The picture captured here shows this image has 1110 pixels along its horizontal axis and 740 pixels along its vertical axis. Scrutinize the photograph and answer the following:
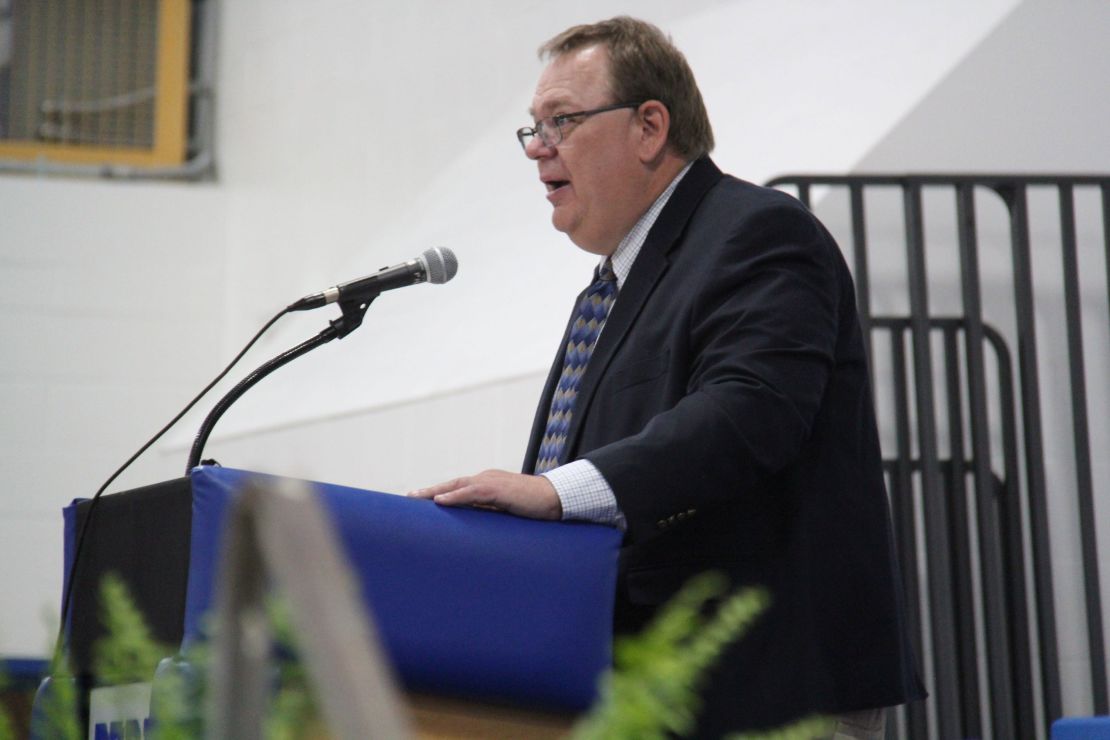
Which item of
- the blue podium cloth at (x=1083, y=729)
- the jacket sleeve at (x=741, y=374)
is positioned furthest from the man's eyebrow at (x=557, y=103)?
the blue podium cloth at (x=1083, y=729)

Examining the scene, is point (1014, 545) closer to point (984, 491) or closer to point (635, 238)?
point (984, 491)

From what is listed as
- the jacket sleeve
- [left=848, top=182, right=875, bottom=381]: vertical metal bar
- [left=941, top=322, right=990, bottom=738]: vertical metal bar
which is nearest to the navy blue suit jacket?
the jacket sleeve

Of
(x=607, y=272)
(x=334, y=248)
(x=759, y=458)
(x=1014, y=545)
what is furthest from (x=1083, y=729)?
(x=334, y=248)

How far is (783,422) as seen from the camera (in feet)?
4.53

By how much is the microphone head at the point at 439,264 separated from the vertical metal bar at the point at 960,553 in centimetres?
131

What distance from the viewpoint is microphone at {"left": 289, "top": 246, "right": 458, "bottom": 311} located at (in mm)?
1505

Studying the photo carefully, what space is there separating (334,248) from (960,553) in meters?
2.45

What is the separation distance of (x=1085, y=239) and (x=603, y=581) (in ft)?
6.03

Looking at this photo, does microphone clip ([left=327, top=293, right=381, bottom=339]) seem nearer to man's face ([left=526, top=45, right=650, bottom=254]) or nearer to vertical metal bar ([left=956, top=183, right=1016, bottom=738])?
man's face ([left=526, top=45, right=650, bottom=254])

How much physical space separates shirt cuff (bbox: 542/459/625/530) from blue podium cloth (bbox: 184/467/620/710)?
0.06 m

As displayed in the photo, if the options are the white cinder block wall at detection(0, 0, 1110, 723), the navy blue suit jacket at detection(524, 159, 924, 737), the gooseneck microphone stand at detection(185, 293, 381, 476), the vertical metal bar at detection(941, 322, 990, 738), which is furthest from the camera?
the white cinder block wall at detection(0, 0, 1110, 723)

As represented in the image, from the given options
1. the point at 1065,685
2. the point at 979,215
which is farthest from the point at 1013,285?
the point at 1065,685

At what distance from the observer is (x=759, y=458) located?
1.36 metres

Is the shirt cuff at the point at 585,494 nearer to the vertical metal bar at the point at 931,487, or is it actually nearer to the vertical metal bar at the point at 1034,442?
the vertical metal bar at the point at 931,487
